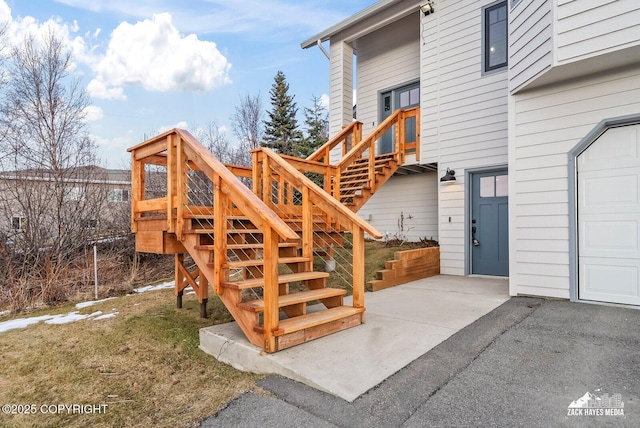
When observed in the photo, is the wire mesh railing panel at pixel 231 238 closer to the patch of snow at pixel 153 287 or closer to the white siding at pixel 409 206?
the patch of snow at pixel 153 287

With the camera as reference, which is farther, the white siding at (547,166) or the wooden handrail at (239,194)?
the white siding at (547,166)

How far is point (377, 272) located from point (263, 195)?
6.98 ft

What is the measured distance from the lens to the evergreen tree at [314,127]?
18.7 meters

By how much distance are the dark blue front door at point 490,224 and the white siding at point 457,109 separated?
20cm

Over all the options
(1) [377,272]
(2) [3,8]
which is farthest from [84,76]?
(1) [377,272]

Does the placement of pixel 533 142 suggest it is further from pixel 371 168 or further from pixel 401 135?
pixel 401 135

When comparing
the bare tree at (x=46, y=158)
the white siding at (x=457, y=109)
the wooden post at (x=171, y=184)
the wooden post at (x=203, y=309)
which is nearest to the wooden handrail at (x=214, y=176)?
the wooden post at (x=171, y=184)

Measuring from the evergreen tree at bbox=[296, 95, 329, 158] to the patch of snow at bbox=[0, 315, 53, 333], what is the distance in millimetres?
15205

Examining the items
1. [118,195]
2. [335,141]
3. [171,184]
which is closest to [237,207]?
[171,184]

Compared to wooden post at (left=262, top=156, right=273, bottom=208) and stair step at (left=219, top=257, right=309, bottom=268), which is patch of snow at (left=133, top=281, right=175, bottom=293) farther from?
stair step at (left=219, top=257, right=309, bottom=268)

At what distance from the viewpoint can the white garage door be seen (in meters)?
3.57

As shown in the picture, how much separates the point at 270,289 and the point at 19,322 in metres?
3.58

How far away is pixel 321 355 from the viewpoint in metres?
2.45

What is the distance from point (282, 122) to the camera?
799 inches
